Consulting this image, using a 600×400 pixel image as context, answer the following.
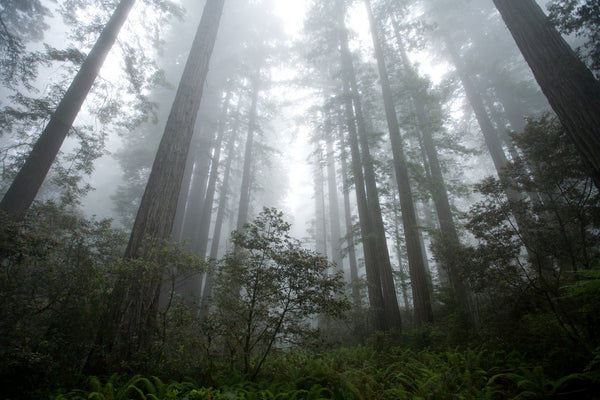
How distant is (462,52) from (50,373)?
24847 mm

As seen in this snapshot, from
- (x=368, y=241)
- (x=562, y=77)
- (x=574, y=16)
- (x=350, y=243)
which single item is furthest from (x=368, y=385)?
(x=350, y=243)

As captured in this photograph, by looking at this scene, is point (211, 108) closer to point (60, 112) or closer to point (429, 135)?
point (60, 112)

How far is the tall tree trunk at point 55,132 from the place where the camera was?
5.71 m

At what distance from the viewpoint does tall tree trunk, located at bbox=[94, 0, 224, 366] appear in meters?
3.74

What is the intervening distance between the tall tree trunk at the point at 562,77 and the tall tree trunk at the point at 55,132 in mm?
9093

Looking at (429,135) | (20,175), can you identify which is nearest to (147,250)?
(20,175)

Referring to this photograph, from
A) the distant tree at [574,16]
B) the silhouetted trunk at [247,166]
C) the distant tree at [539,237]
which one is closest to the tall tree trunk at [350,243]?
the distant tree at [539,237]

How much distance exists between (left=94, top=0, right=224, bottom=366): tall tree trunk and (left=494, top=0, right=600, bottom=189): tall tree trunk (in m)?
6.63

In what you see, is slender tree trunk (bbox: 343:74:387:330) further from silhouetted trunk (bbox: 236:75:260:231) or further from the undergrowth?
silhouetted trunk (bbox: 236:75:260:231)

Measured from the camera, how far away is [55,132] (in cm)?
642

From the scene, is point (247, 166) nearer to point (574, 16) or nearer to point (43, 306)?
point (43, 306)

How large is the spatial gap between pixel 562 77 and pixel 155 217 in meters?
7.27

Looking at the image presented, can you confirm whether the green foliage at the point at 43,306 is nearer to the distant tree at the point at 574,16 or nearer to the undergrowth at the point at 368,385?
the undergrowth at the point at 368,385

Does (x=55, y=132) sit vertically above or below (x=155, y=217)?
above
